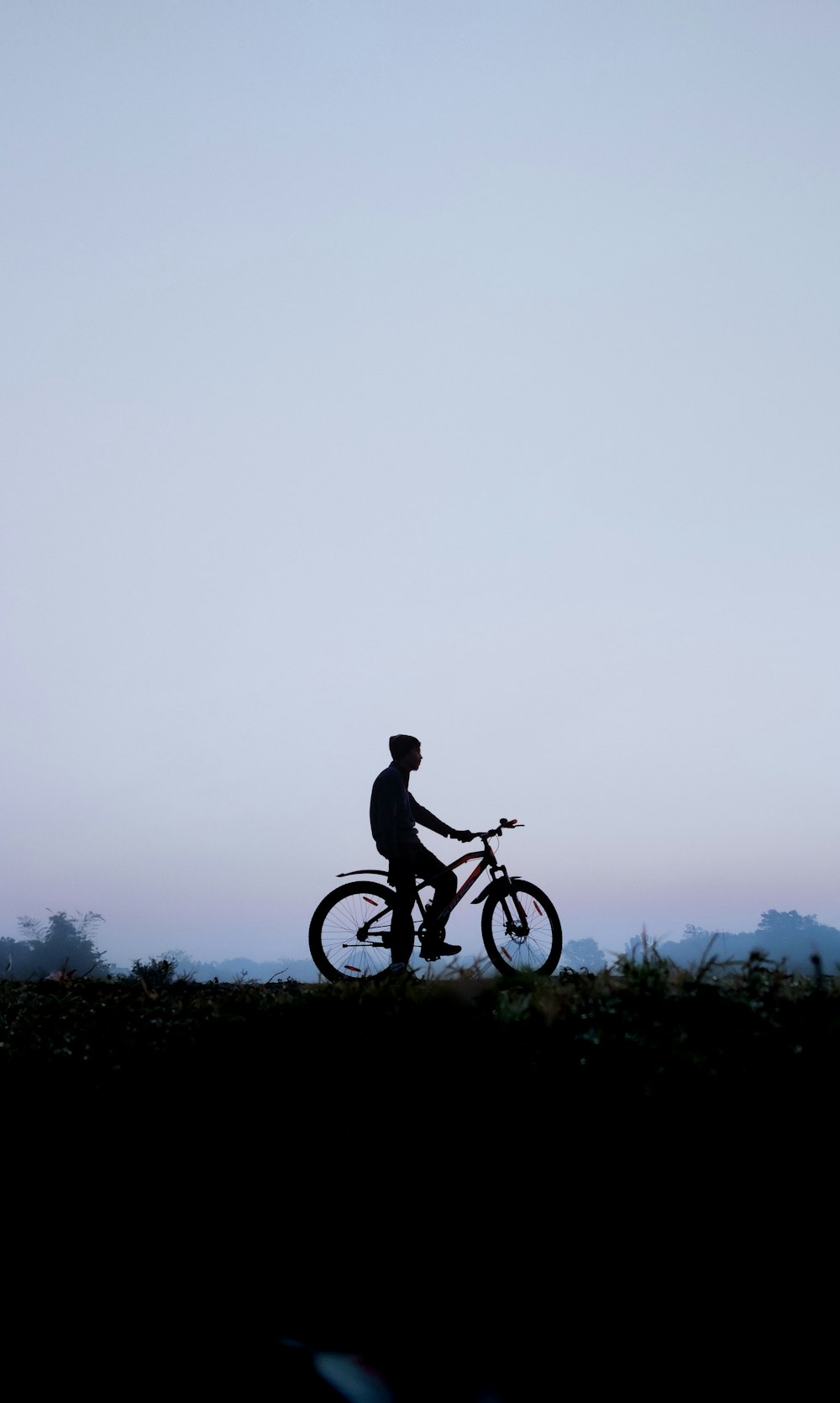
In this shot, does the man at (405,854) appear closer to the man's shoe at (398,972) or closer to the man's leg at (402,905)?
the man's leg at (402,905)

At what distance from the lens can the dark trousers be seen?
10656mm

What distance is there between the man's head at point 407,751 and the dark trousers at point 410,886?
85 cm

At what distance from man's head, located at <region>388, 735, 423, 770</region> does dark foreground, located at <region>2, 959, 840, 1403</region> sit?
3989mm

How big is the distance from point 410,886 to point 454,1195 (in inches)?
217

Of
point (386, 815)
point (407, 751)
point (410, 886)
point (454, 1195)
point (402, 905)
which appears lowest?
point (454, 1195)

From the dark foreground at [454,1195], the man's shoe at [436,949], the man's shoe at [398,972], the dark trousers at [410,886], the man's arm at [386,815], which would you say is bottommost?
the dark foreground at [454,1195]

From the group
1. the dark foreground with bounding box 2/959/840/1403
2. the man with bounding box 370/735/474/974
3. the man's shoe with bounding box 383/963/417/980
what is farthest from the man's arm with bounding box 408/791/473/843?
the dark foreground with bounding box 2/959/840/1403

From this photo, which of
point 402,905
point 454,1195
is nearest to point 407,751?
point 402,905

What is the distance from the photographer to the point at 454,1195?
529 centimetres

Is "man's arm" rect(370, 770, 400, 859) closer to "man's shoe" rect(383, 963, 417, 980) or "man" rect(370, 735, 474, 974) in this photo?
"man" rect(370, 735, 474, 974)

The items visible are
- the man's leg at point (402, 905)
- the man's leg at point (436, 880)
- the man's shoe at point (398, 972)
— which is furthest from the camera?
the man's leg at point (436, 880)

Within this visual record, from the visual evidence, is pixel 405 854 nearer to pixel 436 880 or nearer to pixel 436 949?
pixel 436 880

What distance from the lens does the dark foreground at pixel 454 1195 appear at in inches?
172

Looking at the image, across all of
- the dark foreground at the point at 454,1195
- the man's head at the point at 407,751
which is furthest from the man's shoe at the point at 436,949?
the dark foreground at the point at 454,1195
